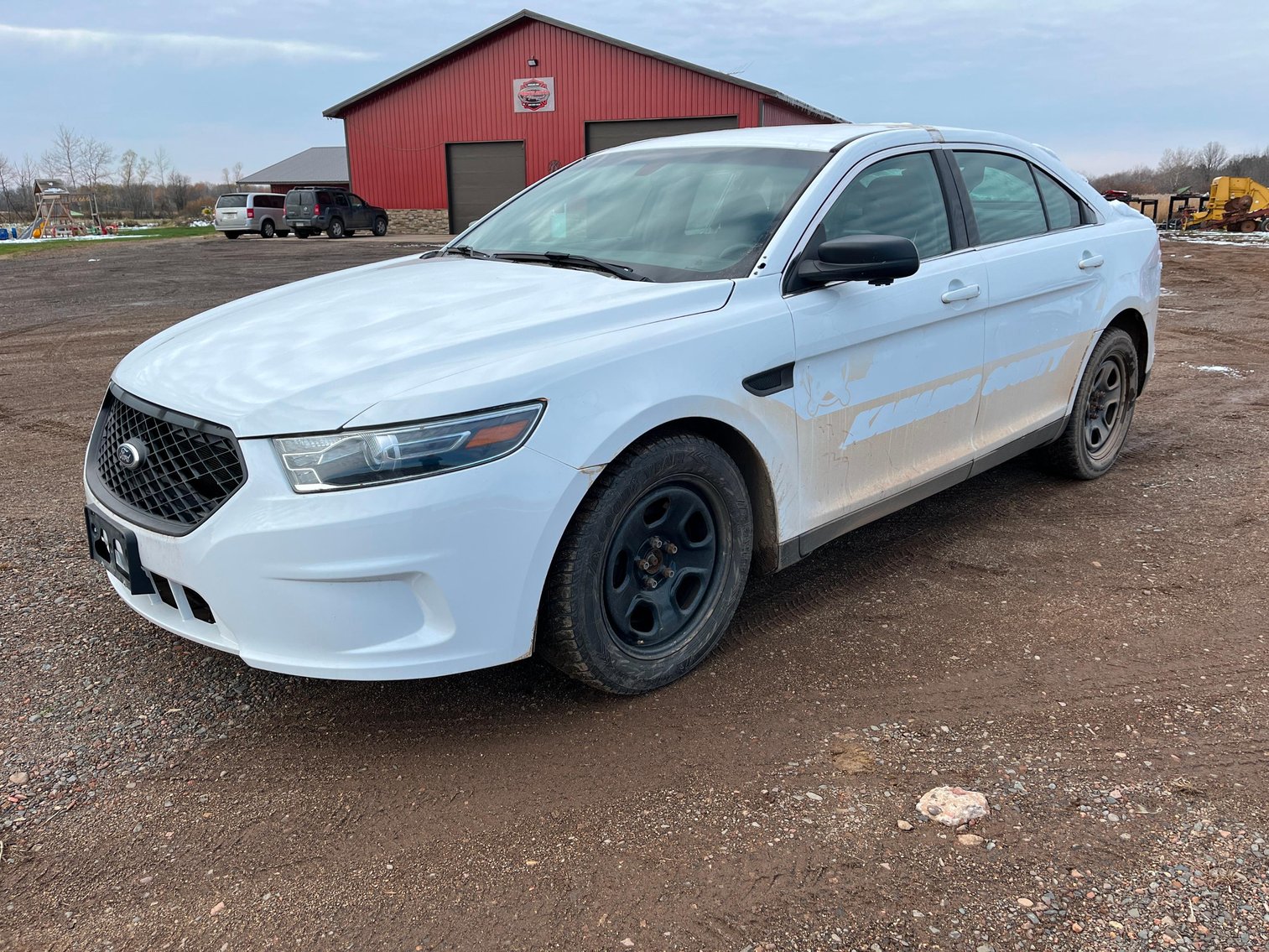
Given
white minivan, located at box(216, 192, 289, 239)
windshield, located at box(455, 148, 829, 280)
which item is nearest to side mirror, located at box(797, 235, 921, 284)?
windshield, located at box(455, 148, 829, 280)

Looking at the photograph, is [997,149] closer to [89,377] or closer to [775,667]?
[775,667]

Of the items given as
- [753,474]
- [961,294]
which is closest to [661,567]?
[753,474]

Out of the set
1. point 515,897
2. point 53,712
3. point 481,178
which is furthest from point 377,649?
point 481,178

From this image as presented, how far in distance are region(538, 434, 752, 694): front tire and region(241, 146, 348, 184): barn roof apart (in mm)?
62869

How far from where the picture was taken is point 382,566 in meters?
2.39

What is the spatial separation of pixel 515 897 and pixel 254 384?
1.47m

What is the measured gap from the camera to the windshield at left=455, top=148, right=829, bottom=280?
330 centimetres

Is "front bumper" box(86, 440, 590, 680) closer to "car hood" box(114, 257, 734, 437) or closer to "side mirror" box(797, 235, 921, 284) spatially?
"car hood" box(114, 257, 734, 437)

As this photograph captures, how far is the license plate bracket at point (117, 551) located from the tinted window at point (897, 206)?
237 cm

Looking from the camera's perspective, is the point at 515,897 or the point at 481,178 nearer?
the point at 515,897

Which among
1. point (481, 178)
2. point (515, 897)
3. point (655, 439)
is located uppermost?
point (481, 178)

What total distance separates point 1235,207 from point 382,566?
1235 inches

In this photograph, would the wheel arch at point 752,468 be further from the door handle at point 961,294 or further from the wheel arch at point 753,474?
the door handle at point 961,294

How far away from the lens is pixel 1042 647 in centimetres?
333
